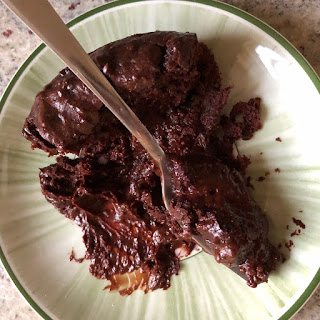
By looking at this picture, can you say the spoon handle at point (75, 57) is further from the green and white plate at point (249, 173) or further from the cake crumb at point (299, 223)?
the cake crumb at point (299, 223)

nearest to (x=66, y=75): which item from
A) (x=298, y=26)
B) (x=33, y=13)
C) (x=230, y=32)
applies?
(x=33, y=13)

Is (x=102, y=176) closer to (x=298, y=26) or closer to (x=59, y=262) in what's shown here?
(x=59, y=262)

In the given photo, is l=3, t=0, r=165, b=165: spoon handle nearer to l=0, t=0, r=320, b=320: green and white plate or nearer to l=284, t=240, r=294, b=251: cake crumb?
l=0, t=0, r=320, b=320: green and white plate

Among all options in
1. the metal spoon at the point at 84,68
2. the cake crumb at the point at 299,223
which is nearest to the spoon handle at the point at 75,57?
the metal spoon at the point at 84,68

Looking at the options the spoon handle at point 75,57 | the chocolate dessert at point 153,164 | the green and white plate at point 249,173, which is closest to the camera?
the spoon handle at point 75,57

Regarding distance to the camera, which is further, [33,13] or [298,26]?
[298,26]

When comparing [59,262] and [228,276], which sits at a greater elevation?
[59,262]
